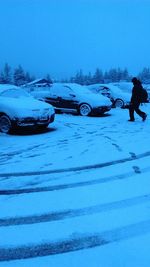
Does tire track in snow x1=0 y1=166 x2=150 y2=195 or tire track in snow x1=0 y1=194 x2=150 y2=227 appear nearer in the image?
tire track in snow x1=0 y1=194 x2=150 y2=227

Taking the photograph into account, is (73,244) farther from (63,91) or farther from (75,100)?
(63,91)

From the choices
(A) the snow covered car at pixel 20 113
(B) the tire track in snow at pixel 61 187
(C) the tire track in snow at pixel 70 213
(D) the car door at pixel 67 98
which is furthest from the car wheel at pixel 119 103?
(C) the tire track in snow at pixel 70 213

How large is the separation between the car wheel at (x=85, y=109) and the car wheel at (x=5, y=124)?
18.6 ft

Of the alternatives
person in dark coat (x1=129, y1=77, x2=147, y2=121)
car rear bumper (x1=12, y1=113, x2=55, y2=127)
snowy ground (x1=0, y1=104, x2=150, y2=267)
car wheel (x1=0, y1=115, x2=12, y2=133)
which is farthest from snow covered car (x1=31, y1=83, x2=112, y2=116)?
snowy ground (x1=0, y1=104, x2=150, y2=267)

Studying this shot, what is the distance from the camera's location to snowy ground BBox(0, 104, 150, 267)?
3.39m

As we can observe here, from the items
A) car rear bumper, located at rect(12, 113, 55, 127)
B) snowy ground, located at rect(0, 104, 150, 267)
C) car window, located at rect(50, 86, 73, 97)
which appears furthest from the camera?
car window, located at rect(50, 86, 73, 97)

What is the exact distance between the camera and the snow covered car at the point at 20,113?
10508mm

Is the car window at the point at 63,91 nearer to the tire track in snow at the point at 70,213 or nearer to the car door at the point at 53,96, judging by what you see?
the car door at the point at 53,96

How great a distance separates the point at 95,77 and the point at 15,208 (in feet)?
308

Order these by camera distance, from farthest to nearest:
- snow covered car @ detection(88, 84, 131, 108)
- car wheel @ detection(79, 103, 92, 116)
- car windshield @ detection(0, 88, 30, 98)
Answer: snow covered car @ detection(88, 84, 131, 108), car wheel @ detection(79, 103, 92, 116), car windshield @ detection(0, 88, 30, 98)

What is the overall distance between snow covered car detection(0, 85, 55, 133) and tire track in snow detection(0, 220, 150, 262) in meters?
7.13

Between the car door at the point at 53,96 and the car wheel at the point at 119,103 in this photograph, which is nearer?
the car door at the point at 53,96

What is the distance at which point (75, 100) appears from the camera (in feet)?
51.8

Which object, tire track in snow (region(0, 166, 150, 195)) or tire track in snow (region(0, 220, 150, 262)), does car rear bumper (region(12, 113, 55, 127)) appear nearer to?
tire track in snow (region(0, 166, 150, 195))
